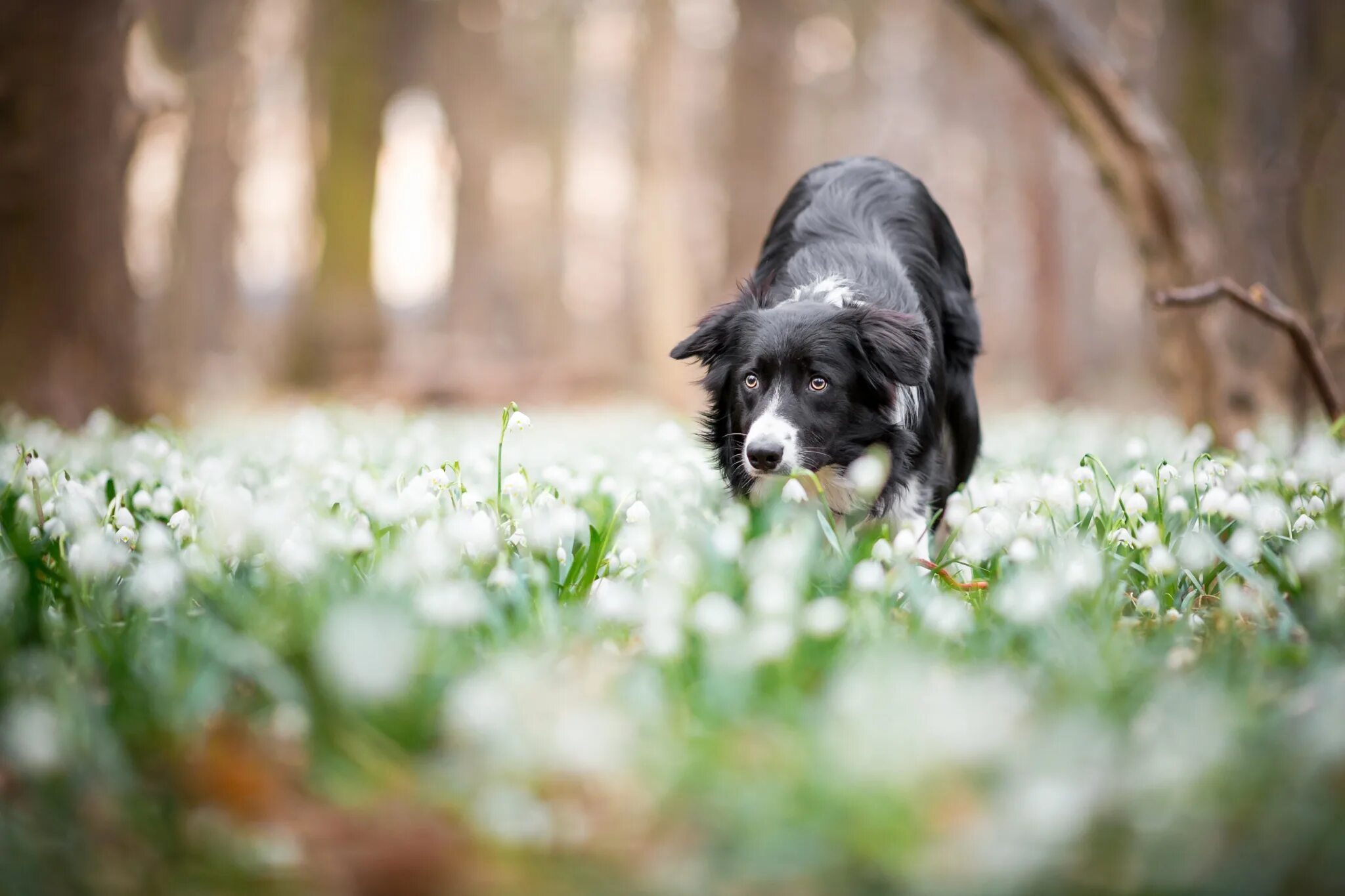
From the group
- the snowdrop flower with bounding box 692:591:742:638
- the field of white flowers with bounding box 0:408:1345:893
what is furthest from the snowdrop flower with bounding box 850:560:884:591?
the snowdrop flower with bounding box 692:591:742:638

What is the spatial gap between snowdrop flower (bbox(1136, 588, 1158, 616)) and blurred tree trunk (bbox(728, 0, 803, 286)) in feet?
32.0

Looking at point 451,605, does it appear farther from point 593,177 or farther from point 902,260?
point 593,177

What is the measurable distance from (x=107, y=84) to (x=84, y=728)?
7.10m

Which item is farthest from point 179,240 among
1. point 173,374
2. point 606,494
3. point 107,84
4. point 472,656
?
point 472,656

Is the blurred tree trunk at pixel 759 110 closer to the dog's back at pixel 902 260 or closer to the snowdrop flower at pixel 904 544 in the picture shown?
the dog's back at pixel 902 260

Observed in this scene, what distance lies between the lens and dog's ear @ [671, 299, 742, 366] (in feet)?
14.2

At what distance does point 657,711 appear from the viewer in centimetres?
179

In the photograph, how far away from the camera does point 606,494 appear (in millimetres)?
3998

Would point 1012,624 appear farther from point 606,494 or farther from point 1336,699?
point 606,494

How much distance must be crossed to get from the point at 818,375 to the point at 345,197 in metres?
11.0

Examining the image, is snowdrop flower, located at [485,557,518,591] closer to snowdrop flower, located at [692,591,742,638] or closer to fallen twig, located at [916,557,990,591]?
snowdrop flower, located at [692,591,742,638]

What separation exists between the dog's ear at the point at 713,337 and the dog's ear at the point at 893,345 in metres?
0.57

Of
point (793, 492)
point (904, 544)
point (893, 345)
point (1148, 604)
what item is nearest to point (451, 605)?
point (904, 544)

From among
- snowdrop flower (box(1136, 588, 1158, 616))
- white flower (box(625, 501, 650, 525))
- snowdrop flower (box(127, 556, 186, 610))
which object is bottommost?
snowdrop flower (box(127, 556, 186, 610))
